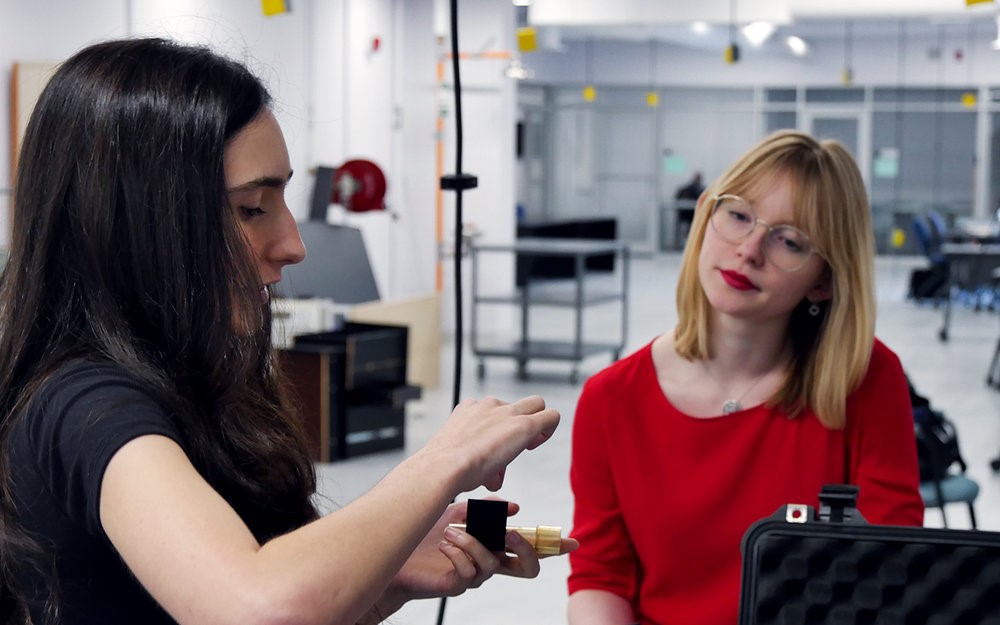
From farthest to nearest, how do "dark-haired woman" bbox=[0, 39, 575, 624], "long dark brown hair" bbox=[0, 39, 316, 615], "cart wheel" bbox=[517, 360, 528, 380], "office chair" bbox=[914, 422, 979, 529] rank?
"cart wheel" bbox=[517, 360, 528, 380]
"office chair" bbox=[914, 422, 979, 529]
"long dark brown hair" bbox=[0, 39, 316, 615]
"dark-haired woman" bbox=[0, 39, 575, 624]

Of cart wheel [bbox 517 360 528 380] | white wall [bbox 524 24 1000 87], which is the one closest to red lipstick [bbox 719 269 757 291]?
cart wheel [bbox 517 360 528 380]

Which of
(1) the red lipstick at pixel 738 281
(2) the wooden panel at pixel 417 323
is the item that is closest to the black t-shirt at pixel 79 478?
(1) the red lipstick at pixel 738 281

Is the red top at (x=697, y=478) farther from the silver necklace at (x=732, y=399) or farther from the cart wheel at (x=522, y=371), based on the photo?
the cart wheel at (x=522, y=371)

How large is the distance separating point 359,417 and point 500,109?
5.38 meters

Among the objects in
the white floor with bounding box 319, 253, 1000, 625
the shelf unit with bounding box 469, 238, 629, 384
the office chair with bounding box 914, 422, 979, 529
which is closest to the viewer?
the office chair with bounding box 914, 422, 979, 529

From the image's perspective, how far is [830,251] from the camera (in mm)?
1771

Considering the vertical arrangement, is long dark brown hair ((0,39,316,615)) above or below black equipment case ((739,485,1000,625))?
above

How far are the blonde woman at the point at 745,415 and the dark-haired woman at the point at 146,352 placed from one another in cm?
63

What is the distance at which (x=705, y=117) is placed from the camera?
18406 mm

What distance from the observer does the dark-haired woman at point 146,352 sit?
90 centimetres

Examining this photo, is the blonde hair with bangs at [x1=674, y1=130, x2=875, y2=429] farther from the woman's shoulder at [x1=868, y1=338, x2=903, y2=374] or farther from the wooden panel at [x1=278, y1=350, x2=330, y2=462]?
the wooden panel at [x1=278, y1=350, x2=330, y2=462]

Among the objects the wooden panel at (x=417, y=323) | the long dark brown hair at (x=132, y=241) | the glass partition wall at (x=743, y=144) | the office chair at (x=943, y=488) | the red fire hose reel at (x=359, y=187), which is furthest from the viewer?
the glass partition wall at (x=743, y=144)

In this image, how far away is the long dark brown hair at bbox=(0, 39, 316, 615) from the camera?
3.37 feet

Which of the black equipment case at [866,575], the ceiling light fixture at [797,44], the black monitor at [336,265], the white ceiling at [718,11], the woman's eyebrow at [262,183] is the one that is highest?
the ceiling light fixture at [797,44]
